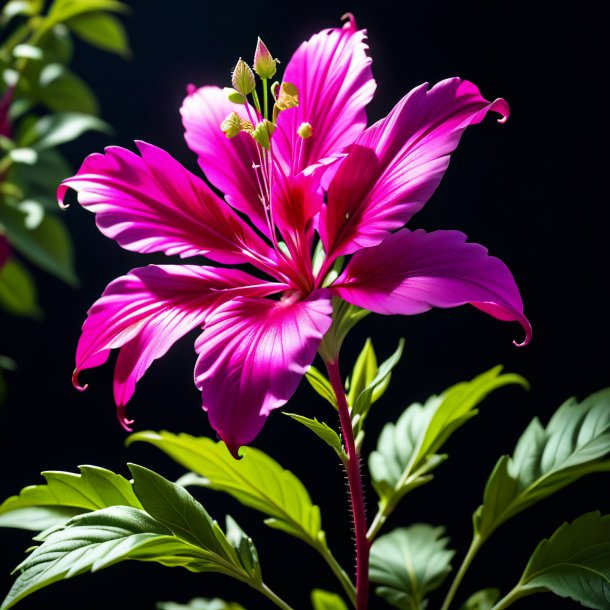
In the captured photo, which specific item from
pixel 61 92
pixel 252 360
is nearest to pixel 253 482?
pixel 252 360

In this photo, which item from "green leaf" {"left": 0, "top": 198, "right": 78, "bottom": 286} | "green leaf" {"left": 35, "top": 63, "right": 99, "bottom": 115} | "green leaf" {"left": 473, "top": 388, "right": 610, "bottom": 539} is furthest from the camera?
"green leaf" {"left": 35, "top": 63, "right": 99, "bottom": 115}

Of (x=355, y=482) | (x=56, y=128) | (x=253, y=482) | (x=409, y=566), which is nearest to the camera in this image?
(x=355, y=482)

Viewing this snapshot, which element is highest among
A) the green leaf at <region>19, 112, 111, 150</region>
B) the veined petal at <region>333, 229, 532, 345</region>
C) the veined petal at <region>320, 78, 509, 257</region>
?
the green leaf at <region>19, 112, 111, 150</region>

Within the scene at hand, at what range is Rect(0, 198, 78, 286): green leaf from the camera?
1.27 meters

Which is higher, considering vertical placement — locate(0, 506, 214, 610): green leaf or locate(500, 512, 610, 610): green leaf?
locate(0, 506, 214, 610): green leaf

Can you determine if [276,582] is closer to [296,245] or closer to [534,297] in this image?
[534,297]

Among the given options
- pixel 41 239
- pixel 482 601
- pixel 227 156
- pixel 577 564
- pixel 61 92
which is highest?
pixel 61 92

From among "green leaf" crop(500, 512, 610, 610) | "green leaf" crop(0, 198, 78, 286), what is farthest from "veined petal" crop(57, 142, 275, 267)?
"green leaf" crop(0, 198, 78, 286)

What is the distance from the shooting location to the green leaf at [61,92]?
140 centimetres

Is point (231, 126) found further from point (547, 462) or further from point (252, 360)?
point (547, 462)

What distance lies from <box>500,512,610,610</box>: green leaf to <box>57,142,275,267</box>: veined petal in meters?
0.33

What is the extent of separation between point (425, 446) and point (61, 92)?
1.01m

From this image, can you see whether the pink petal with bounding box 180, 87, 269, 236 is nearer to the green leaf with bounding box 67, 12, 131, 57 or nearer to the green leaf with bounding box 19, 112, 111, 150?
the green leaf with bounding box 19, 112, 111, 150

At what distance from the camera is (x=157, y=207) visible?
605 mm
